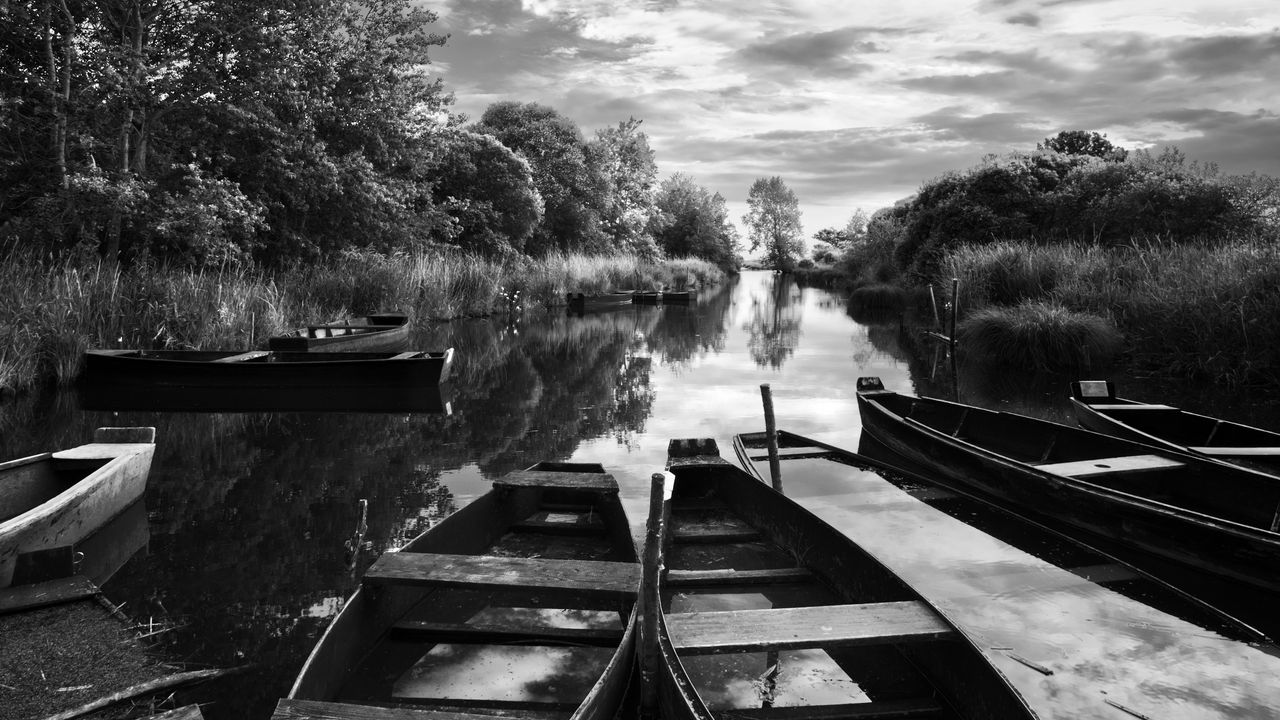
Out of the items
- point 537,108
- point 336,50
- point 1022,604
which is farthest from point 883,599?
point 537,108

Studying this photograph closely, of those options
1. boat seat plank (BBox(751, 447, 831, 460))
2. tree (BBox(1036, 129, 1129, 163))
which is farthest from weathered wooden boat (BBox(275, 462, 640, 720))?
tree (BBox(1036, 129, 1129, 163))

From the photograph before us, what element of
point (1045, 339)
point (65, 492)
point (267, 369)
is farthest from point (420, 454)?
point (1045, 339)

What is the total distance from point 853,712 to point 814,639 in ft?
1.07

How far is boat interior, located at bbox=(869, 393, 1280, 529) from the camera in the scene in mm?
6449

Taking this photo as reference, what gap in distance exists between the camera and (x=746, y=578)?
16.3ft

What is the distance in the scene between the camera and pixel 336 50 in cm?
2153

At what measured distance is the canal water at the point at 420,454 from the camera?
15.8ft

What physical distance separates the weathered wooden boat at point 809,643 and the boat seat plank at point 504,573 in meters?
0.33

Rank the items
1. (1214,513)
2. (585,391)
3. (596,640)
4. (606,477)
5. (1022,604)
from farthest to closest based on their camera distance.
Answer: (585,391)
(1214,513)
(606,477)
(1022,604)
(596,640)

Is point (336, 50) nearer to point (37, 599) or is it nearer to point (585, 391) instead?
point (585, 391)

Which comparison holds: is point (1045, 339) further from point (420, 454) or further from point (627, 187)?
point (627, 187)

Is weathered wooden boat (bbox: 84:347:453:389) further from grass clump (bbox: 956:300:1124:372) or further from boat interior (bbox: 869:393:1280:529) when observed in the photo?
grass clump (bbox: 956:300:1124:372)

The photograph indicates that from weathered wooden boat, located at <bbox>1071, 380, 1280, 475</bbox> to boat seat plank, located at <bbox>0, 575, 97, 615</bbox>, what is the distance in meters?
8.44

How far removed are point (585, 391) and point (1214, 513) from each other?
909cm
